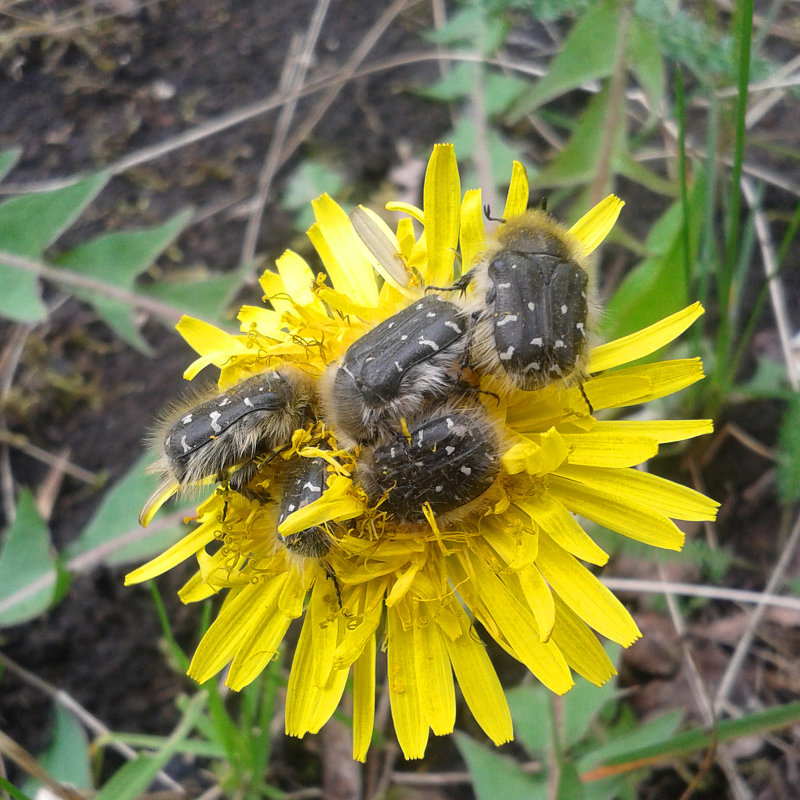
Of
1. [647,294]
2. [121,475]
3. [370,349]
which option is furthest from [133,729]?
[647,294]

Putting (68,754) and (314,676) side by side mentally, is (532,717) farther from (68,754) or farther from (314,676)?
(68,754)

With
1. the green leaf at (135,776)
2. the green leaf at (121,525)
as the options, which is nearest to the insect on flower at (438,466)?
the green leaf at (135,776)

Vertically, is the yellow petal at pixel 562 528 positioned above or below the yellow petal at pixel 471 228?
below

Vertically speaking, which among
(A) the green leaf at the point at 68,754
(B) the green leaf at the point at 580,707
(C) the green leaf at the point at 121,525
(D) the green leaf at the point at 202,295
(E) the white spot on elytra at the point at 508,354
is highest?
(E) the white spot on elytra at the point at 508,354

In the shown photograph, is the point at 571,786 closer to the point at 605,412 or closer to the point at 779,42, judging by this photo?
the point at 605,412

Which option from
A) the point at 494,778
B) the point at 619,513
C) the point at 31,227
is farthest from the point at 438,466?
the point at 31,227

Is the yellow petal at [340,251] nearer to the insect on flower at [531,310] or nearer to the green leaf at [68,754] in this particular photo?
the insect on flower at [531,310]

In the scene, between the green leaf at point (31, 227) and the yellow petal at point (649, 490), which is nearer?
the yellow petal at point (649, 490)
